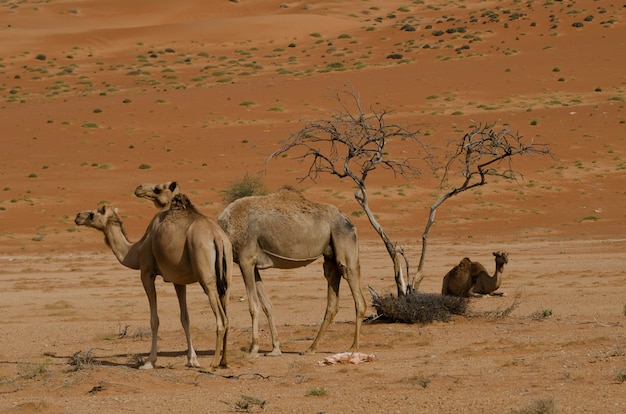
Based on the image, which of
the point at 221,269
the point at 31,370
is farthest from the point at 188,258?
the point at 31,370

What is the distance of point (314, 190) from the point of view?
131ft

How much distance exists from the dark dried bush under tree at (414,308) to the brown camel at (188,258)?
372cm

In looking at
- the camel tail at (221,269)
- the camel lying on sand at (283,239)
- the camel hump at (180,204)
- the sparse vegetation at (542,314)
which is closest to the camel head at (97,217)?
the camel hump at (180,204)

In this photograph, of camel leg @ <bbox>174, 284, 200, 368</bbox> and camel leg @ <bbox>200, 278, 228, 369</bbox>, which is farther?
camel leg @ <bbox>174, 284, 200, 368</bbox>

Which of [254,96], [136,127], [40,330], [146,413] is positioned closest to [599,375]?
[146,413]

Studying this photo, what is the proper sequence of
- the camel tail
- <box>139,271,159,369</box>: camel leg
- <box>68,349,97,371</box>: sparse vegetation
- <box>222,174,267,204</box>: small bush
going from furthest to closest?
<box>222,174,267,204</box>: small bush
<box>139,271,159,369</box>: camel leg
the camel tail
<box>68,349,97,371</box>: sparse vegetation

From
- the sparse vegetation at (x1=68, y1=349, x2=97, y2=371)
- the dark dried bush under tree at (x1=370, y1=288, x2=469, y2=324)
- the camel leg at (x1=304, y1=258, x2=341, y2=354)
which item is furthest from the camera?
the dark dried bush under tree at (x1=370, y1=288, x2=469, y2=324)

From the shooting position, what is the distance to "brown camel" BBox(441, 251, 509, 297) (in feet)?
58.5

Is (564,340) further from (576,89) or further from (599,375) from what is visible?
(576,89)

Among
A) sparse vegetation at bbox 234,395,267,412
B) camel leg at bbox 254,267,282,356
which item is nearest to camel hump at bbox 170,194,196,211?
camel leg at bbox 254,267,282,356

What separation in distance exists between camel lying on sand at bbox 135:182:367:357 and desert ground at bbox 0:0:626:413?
0.79 m

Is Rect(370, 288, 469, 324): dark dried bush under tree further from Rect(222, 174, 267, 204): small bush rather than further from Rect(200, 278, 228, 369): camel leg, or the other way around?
Rect(222, 174, 267, 204): small bush

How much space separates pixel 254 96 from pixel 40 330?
4667cm

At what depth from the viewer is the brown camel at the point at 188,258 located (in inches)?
437
